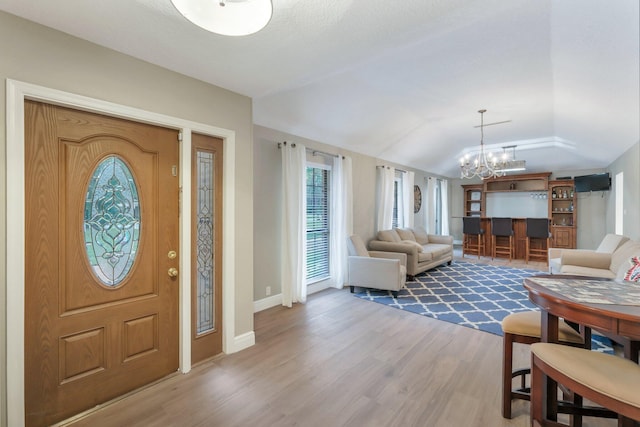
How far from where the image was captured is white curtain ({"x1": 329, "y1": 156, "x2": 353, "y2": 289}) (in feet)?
16.0

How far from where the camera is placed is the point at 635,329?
50.1 inches

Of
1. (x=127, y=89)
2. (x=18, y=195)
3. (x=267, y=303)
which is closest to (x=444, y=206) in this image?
(x=267, y=303)

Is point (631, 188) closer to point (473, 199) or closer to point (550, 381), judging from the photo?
point (473, 199)

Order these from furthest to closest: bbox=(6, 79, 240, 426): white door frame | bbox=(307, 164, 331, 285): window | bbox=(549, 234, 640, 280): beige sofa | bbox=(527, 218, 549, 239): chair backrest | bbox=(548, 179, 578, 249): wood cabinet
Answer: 1. bbox=(548, 179, 578, 249): wood cabinet
2. bbox=(527, 218, 549, 239): chair backrest
3. bbox=(307, 164, 331, 285): window
4. bbox=(549, 234, 640, 280): beige sofa
5. bbox=(6, 79, 240, 426): white door frame

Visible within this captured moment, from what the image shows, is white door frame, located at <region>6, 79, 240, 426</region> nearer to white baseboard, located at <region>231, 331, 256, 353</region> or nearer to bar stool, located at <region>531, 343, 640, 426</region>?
white baseboard, located at <region>231, 331, 256, 353</region>

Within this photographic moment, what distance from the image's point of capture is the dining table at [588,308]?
4.34 feet

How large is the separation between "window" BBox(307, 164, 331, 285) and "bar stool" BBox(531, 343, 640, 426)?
3.33 meters

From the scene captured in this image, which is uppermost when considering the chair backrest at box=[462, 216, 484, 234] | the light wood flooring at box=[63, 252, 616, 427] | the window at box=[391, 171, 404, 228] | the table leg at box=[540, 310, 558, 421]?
the window at box=[391, 171, 404, 228]

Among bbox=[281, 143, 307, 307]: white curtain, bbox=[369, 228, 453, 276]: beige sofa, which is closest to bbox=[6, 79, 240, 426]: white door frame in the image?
bbox=[281, 143, 307, 307]: white curtain

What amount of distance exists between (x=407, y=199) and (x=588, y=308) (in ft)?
18.6

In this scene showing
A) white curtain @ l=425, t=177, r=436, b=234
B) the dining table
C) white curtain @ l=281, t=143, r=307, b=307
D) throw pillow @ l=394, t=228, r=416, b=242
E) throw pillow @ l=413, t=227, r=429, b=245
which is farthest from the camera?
white curtain @ l=425, t=177, r=436, b=234

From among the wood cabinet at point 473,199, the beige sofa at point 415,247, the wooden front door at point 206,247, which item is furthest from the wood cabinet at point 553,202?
the wooden front door at point 206,247

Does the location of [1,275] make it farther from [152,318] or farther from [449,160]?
[449,160]

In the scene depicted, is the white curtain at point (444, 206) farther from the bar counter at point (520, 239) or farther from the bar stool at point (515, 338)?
the bar stool at point (515, 338)
